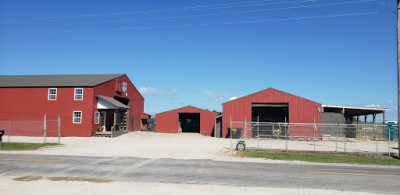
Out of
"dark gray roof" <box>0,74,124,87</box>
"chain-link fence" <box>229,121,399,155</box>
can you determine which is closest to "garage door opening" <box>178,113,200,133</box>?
"dark gray roof" <box>0,74,124,87</box>

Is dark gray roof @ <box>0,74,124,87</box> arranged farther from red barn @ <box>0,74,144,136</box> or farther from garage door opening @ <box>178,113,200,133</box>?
garage door opening @ <box>178,113,200,133</box>

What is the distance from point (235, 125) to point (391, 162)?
20176mm

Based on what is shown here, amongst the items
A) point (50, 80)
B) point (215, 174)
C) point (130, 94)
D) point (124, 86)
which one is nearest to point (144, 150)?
point (215, 174)

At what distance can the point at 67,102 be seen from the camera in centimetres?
3306

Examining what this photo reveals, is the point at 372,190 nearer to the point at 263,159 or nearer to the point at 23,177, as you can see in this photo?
the point at 263,159

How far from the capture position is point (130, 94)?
145 ft

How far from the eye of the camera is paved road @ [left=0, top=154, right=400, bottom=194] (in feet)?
32.8

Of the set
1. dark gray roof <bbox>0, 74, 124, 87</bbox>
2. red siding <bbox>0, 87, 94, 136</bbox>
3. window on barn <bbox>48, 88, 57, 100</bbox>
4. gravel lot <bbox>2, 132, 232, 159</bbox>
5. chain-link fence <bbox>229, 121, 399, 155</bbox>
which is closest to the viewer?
gravel lot <bbox>2, 132, 232, 159</bbox>

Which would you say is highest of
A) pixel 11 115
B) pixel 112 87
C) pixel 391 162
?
pixel 112 87

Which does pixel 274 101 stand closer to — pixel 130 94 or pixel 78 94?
pixel 130 94

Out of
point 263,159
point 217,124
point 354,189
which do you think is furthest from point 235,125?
point 354,189

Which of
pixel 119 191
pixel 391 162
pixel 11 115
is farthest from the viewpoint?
pixel 11 115

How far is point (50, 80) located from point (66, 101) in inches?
234

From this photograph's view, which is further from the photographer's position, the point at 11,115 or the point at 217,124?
the point at 217,124
